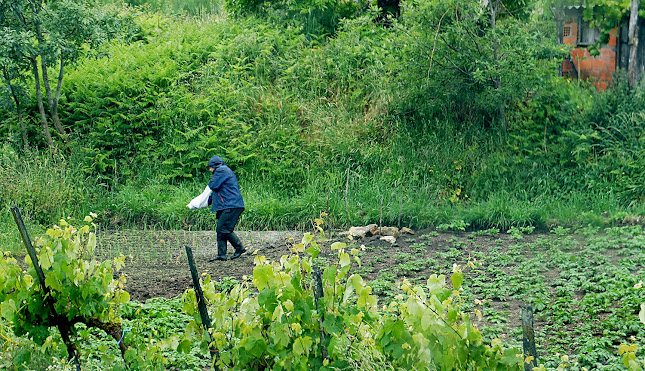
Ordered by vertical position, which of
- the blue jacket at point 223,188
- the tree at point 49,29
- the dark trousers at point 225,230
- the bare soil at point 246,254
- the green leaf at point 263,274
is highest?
the tree at point 49,29

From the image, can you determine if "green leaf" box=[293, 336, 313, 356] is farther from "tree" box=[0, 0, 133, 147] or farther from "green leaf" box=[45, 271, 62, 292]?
"tree" box=[0, 0, 133, 147]

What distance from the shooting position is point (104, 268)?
168 inches

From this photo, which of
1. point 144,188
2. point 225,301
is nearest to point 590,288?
point 225,301

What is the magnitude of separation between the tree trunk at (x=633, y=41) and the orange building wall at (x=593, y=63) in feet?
2.20

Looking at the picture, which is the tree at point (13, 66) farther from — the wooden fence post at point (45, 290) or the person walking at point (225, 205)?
the wooden fence post at point (45, 290)

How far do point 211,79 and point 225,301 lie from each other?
11929mm

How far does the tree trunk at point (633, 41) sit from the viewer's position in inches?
463

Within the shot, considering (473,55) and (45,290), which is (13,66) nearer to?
(473,55)

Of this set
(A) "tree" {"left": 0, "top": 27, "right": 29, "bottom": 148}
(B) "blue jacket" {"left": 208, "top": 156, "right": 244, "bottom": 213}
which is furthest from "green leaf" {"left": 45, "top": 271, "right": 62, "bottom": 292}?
(A) "tree" {"left": 0, "top": 27, "right": 29, "bottom": 148}

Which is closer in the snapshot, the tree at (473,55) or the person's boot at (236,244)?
the person's boot at (236,244)

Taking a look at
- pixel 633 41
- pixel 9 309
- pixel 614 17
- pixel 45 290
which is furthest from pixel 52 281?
pixel 614 17

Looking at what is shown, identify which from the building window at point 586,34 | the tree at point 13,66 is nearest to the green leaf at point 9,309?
the tree at point 13,66

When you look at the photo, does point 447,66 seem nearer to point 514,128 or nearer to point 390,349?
point 514,128

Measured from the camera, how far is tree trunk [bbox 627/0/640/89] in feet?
38.6
